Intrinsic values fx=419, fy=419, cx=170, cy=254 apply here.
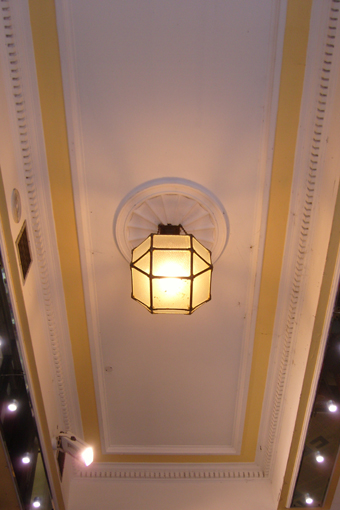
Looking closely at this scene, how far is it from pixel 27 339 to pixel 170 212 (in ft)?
3.53

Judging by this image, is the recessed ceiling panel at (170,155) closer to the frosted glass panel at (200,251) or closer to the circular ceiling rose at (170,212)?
the circular ceiling rose at (170,212)

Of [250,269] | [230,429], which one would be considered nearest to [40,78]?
[250,269]

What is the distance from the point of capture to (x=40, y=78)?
2.15 m

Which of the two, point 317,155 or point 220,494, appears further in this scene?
point 220,494

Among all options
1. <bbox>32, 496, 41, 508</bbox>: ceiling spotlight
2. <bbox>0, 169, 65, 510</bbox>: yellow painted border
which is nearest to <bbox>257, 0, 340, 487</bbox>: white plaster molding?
<bbox>0, 169, 65, 510</bbox>: yellow painted border

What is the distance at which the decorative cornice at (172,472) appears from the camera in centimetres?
326

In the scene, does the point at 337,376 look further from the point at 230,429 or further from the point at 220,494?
the point at 220,494

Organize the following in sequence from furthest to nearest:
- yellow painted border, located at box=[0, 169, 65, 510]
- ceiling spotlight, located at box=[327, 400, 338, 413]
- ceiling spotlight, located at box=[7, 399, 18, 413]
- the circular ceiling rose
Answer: ceiling spotlight, located at box=[327, 400, 338, 413], the circular ceiling rose, ceiling spotlight, located at box=[7, 399, 18, 413], yellow painted border, located at box=[0, 169, 65, 510]

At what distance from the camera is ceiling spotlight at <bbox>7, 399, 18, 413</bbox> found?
223cm

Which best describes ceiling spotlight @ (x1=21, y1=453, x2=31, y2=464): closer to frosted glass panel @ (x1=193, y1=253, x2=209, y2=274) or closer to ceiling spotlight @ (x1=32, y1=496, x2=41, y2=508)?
ceiling spotlight @ (x1=32, y1=496, x2=41, y2=508)

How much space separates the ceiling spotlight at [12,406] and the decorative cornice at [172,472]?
4.31 feet

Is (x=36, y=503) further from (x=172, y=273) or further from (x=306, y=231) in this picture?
(x=306, y=231)

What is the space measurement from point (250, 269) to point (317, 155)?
777 millimetres

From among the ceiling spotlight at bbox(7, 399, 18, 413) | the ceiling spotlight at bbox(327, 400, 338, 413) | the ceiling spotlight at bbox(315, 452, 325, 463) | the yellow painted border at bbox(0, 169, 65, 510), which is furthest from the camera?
the ceiling spotlight at bbox(315, 452, 325, 463)
